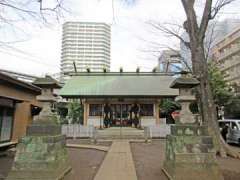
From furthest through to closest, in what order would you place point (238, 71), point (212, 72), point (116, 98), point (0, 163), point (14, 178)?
point (238, 71) < point (212, 72) < point (116, 98) < point (0, 163) < point (14, 178)

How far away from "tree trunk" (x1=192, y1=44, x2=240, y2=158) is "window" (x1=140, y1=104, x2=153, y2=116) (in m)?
11.2

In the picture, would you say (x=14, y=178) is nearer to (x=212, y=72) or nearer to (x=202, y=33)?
(x=202, y=33)

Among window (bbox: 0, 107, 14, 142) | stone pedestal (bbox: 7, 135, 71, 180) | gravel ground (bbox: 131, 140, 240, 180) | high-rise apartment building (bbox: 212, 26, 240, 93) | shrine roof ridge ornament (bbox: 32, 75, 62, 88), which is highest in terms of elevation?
high-rise apartment building (bbox: 212, 26, 240, 93)

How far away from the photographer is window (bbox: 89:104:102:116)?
22375mm

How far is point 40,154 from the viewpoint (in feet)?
20.7

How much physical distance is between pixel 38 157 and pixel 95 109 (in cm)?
1615

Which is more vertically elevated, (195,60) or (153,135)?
(195,60)

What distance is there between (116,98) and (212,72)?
1024 centimetres

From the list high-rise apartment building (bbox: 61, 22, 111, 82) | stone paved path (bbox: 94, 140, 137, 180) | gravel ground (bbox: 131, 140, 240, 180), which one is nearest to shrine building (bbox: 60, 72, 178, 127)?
high-rise apartment building (bbox: 61, 22, 111, 82)

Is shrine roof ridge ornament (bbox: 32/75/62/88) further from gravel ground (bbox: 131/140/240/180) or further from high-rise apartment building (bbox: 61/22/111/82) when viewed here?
high-rise apartment building (bbox: 61/22/111/82)

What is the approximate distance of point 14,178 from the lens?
6148 mm

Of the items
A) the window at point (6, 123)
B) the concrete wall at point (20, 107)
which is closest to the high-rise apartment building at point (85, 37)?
the concrete wall at point (20, 107)

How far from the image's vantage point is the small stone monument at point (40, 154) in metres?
6.18

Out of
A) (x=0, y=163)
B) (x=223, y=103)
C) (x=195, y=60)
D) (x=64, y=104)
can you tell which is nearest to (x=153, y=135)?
(x=195, y=60)
